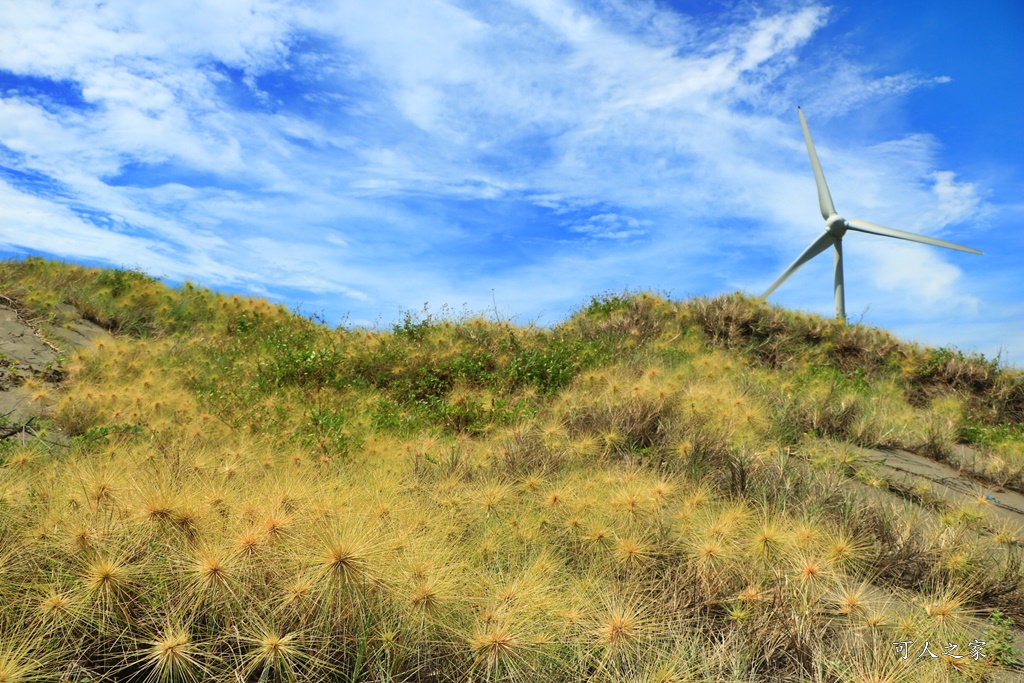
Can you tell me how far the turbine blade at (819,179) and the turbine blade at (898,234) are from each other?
3.37 feet

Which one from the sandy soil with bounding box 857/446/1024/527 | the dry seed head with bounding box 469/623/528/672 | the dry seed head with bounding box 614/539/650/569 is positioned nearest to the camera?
the dry seed head with bounding box 469/623/528/672

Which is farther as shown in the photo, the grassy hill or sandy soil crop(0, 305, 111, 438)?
sandy soil crop(0, 305, 111, 438)

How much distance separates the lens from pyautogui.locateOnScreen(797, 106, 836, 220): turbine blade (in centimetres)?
2345

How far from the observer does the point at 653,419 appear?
299 inches

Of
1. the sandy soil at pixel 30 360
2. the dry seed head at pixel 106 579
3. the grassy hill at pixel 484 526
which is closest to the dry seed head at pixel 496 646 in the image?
the grassy hill at pixel 484 526

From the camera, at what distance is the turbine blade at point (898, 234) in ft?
67.4

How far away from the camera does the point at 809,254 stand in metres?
22.9

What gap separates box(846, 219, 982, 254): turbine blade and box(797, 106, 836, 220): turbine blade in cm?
103

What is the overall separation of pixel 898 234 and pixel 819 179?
362 cm

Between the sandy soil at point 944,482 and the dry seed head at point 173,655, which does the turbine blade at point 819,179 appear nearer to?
the sandy soil at point 944,482

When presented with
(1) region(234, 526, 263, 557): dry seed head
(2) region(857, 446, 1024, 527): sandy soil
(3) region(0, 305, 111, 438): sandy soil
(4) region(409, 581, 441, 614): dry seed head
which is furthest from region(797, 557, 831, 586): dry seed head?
(3) region(0, 305, 111, 438): sandy soil

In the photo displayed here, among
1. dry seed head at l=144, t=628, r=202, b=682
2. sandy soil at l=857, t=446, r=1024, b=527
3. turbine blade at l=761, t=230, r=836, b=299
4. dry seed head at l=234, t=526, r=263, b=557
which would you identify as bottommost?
dry seed head at l=144, t=628, r=202, b=682

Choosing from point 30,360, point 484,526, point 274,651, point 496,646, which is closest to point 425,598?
point 496,646

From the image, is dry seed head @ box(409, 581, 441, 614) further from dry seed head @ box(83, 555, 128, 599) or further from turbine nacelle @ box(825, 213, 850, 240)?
turbine nacelle @ box(825, 213, 850, 240)
